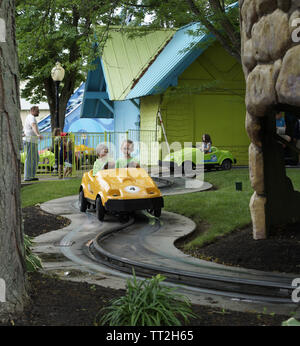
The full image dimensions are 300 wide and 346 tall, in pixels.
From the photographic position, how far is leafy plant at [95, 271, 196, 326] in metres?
3.84

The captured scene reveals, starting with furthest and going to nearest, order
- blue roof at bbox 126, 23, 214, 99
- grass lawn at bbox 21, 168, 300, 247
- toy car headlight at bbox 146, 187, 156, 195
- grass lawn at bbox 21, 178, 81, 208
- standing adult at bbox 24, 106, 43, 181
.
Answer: blue roof at bbox 126, 23, 214, 99, standing adult at bbox 24, 106, 43, 181, grass lawn at bbox 21, 178, 81, 208, toy car headlight at bbox 146, 187, 156, 195, grass lawn at bbox 21, 168, 300, 247

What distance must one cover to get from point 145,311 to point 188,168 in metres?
14.4

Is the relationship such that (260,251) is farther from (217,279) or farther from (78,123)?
(78,123)

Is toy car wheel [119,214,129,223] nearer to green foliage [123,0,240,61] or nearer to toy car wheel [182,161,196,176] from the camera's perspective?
green foliage [123,0,240,61]

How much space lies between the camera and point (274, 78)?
5.84m

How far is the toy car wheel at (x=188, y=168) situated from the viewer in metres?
18.0

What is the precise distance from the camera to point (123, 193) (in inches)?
395

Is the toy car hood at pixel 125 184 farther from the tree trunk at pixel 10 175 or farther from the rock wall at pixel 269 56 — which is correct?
the tree trunk at pixel 10 175

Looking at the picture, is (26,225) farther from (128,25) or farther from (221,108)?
(221,108)

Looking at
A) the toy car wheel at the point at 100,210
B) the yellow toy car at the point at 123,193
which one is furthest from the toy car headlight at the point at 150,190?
the toy car wheel at the point at 100,210

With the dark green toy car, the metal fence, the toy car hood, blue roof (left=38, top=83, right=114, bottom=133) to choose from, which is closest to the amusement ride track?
the toy car hood

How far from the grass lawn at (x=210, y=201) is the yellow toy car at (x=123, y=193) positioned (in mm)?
895

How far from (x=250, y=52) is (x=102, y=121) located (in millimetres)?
26507

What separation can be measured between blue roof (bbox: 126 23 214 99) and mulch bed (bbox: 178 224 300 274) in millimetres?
10716
